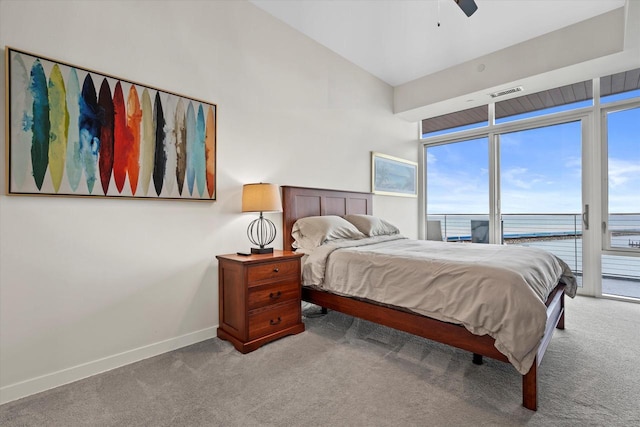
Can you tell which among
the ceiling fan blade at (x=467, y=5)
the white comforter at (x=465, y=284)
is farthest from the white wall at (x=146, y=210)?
the ceiling fan blade at (x=467, y=5)

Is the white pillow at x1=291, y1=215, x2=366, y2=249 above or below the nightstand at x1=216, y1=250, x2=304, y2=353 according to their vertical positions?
above

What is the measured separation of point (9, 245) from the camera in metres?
1.71

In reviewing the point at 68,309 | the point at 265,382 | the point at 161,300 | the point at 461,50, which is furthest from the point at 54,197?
the point at 461,50

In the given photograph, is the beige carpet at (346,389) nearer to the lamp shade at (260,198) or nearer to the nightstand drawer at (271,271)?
the nightstand drawer at (271,271)

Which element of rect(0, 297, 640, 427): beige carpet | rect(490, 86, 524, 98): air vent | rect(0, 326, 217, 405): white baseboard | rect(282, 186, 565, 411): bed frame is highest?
rect(490, 86, 524, 98): air vent

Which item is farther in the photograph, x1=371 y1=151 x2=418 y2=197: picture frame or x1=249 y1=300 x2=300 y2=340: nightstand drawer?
x1=371 y1=151 x2=418 y2=197: picture frame

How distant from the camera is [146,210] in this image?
2.23m

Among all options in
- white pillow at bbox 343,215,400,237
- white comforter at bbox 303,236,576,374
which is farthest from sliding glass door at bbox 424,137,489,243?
white comforter at bbox 303,236,576,374

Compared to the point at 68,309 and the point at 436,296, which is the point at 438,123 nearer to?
the point at 436,296

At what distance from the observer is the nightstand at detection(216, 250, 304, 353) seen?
7.48 ft

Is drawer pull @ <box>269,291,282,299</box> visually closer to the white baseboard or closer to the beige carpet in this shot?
the beige carpet

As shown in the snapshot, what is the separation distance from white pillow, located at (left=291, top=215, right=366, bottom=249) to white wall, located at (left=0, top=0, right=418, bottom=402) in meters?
0.22

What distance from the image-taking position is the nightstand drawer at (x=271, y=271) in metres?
2.30

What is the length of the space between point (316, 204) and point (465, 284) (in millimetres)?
1967
